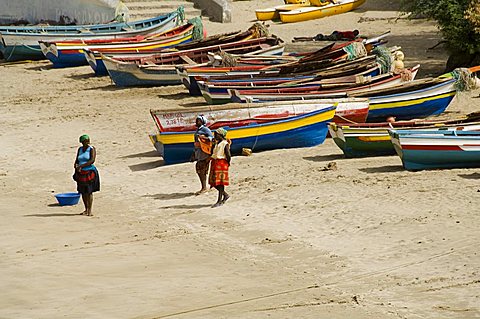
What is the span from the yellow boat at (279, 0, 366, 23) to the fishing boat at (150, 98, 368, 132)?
47.4ft

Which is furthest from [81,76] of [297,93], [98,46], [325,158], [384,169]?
[384,169]

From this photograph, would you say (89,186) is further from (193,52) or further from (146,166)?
(193,52)

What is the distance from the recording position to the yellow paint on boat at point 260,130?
20.2 m

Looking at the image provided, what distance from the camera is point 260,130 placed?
20781 mm

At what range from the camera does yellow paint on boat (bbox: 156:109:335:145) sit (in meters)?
20.2

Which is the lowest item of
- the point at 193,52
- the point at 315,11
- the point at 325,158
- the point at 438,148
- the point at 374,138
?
the point at 315,11

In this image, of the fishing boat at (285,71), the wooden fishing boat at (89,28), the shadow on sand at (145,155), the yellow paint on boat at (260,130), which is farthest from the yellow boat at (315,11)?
the shadow on sand at (145,155)

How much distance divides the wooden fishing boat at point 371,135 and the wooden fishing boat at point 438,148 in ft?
2.93

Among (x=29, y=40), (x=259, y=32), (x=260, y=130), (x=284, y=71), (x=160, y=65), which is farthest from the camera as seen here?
(x=29, y=40)

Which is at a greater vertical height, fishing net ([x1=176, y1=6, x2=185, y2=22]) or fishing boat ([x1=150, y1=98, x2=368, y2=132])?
fishing boat ([x1=150, y1=98, x2=368, y2=132])

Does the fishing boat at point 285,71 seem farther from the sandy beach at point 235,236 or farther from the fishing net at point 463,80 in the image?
the fishing net at point 463,80

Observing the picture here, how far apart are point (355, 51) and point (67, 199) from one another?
1052cm

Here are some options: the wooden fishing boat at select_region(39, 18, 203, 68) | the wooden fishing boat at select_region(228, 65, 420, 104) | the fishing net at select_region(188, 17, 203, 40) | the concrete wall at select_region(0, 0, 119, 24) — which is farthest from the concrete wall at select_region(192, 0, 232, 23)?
the wooden fishing boat at select_region(228, 65, 420, 104)

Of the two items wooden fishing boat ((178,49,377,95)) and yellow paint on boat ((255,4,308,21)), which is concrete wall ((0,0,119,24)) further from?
wooden fishing boat ((178,49,377,95))
